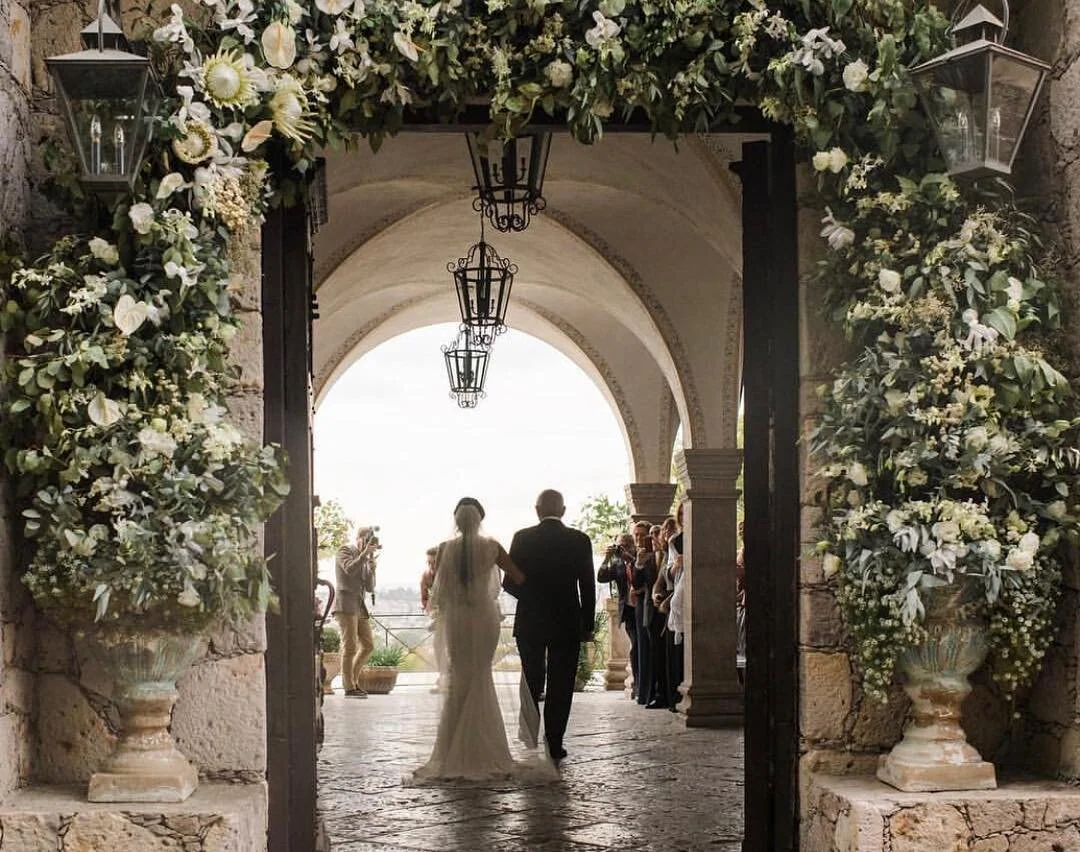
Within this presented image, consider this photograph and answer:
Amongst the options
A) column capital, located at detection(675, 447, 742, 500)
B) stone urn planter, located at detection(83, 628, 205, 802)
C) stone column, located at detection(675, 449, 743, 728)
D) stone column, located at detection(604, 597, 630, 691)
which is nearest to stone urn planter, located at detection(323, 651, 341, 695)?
stone column, located at detection(604, 597, 630, 691)

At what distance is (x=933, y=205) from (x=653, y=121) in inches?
Result: 34.8

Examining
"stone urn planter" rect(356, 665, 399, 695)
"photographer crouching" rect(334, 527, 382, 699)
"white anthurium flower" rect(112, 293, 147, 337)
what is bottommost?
"stone urn planter" rect(356, 665, 399, 695)

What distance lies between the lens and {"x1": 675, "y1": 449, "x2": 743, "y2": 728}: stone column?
10469mm

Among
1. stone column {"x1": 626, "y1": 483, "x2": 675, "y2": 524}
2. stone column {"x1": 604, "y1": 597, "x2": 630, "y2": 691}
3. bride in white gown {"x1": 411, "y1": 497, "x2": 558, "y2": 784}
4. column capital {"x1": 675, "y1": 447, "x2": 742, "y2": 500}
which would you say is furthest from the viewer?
stone column {"x1": 604, "y1": 597, "x2": 630, "y2": 691}

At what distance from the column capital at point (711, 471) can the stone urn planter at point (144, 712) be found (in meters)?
6.80

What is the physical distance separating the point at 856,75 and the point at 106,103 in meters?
2.13

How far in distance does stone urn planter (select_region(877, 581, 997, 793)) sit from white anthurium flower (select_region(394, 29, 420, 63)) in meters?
2.16

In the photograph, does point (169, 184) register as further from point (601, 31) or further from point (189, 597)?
point (601, 31)

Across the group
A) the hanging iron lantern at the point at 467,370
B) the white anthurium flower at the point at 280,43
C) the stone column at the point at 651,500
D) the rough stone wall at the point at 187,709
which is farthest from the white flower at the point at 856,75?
the stone column at the point at 651,500

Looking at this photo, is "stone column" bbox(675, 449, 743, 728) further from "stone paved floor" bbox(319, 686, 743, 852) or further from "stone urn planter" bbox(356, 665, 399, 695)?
"stone urn planter" bbox(356, 665, 399, 695)

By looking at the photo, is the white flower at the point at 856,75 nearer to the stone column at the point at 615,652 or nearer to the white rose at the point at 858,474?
the white rose at the point at 858,474

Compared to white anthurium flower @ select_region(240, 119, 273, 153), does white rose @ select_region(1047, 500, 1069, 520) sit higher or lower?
lower

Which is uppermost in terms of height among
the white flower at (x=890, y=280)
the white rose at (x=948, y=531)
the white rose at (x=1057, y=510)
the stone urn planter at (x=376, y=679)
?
the white flower at (x=890, y=280)

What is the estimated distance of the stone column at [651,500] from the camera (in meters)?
14.2
